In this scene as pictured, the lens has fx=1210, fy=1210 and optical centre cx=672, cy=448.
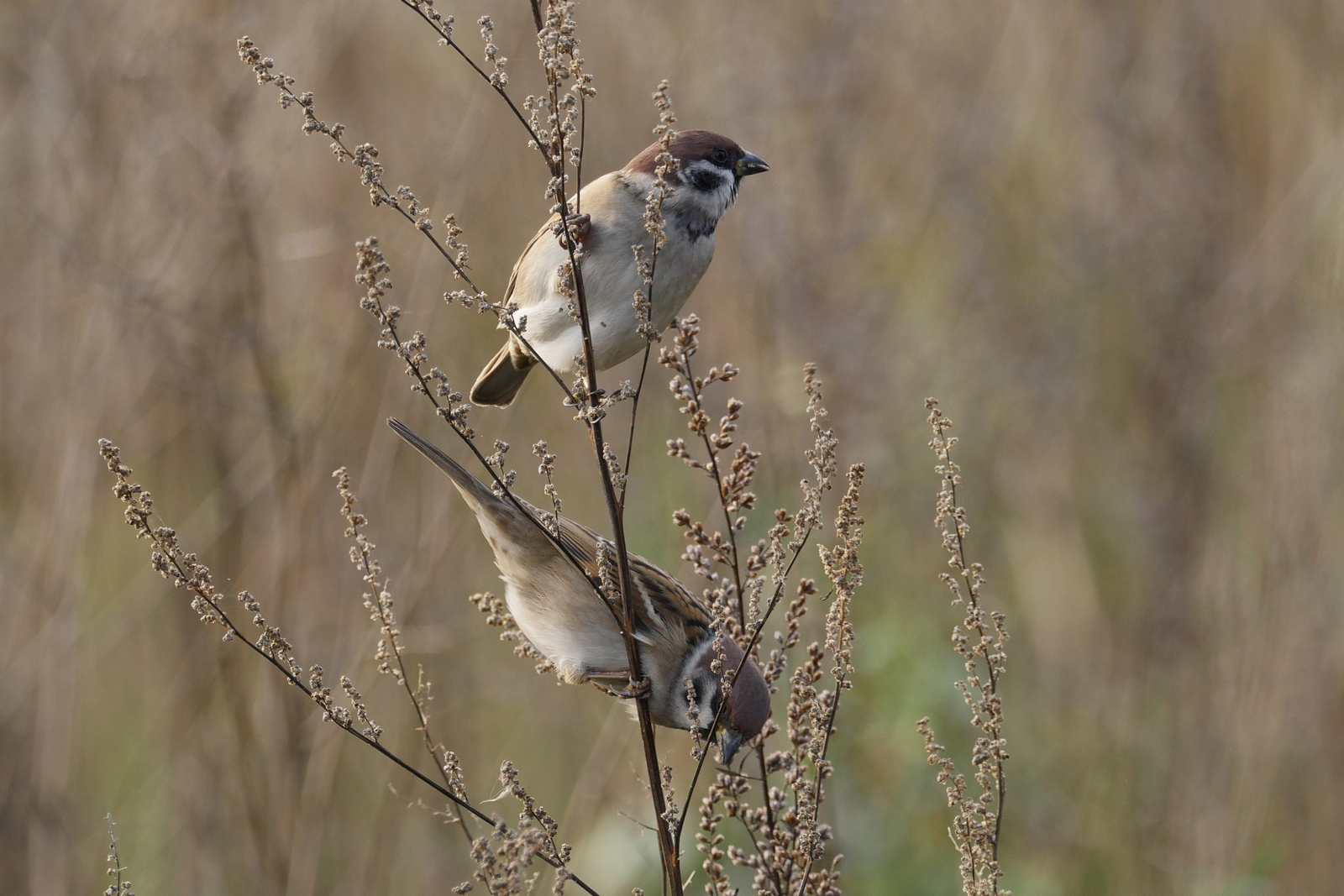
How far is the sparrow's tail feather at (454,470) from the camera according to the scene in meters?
2.27

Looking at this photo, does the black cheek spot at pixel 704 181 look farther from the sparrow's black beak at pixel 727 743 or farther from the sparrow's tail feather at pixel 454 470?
the sparrow's black beak at pixel 727 743

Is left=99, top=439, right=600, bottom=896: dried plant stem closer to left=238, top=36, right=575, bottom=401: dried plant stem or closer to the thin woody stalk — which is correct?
the thin woody stalk

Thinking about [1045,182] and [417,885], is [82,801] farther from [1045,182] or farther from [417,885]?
[1045,182]

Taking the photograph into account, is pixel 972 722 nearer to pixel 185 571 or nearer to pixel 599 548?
pixel 599 548

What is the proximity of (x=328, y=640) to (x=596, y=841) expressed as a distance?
46.5 inches

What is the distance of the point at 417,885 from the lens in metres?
4.57

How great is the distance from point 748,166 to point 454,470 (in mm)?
978

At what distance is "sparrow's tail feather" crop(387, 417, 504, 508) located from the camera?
2.27 metres

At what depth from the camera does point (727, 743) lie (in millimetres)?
2559

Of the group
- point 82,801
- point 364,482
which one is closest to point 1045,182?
point 364,482

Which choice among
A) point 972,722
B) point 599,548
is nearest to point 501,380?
point 599,548

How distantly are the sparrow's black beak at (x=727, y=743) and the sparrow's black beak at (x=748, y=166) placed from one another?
1.25m

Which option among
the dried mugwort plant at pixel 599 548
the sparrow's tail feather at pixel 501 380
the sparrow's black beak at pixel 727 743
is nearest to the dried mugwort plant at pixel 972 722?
the dried mugwort plant at pixel 599 548

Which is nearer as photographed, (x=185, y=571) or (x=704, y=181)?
(x=185, y=571)
